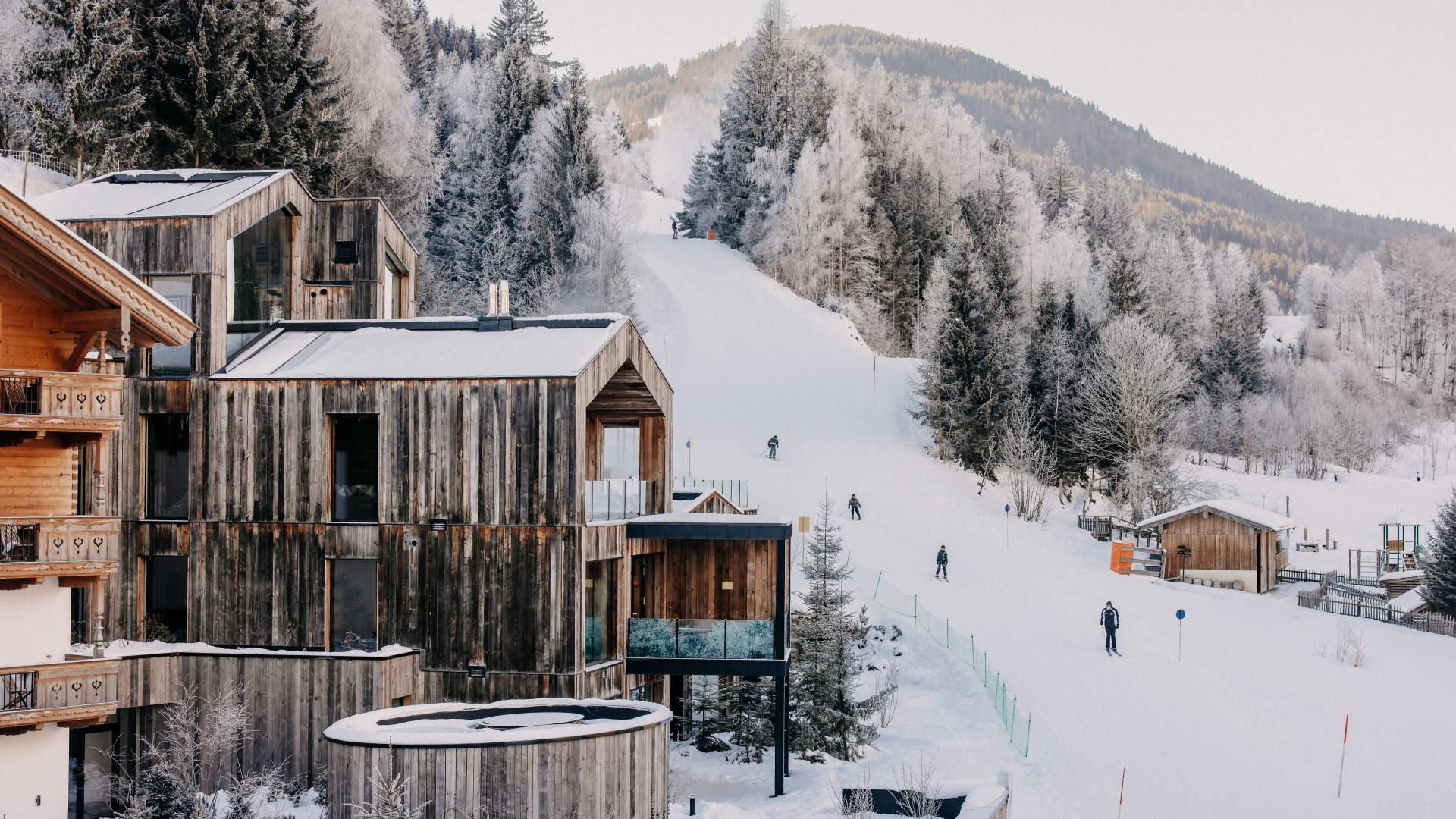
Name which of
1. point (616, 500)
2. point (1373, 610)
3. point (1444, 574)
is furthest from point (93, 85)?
point (1444, 574)

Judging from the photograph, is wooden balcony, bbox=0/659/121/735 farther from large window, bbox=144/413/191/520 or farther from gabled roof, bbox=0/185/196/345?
large window, bbox=144/413/191/520

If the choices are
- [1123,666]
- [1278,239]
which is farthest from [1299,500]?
[1278,239]

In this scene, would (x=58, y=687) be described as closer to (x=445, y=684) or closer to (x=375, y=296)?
(x=445, y=684)

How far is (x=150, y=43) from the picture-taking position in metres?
38.4

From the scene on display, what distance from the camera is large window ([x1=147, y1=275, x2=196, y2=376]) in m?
20.5

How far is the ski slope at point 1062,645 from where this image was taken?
68.8 feet

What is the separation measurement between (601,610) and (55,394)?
1044 cm

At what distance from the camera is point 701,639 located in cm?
2192

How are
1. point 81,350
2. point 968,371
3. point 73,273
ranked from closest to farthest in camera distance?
point 73,273 < point 81,350 < point 968,371

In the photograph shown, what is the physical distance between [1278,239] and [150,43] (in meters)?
196

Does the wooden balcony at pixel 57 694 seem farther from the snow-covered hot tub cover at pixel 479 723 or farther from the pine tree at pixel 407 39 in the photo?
the pine tree at pixel 407 39

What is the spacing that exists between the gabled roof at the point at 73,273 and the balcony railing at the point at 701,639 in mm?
10243

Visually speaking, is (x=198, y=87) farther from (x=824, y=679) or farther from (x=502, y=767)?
(x=502, y=767)

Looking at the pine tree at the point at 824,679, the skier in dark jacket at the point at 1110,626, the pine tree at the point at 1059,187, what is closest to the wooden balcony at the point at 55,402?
the pine tree at the point at 824,679
